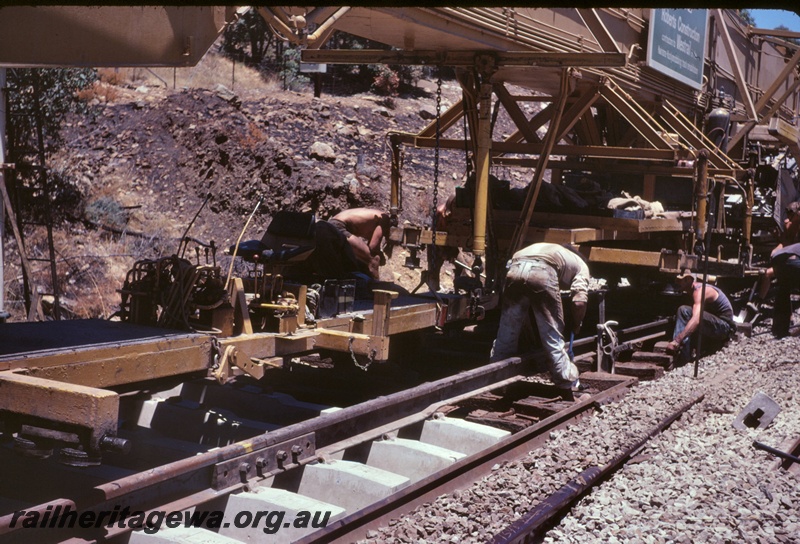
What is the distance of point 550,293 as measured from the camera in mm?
8102

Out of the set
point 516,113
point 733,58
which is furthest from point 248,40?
point 516,113

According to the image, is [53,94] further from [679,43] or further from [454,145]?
[679,43]

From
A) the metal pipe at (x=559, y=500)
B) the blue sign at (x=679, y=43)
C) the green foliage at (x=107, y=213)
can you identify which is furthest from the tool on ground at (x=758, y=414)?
the green foliage at (x=107, y=213)

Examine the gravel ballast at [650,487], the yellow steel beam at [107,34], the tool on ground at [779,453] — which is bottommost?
the gravel ballast at [650,487]

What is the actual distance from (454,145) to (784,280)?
5518 mm

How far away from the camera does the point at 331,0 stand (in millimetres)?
2430

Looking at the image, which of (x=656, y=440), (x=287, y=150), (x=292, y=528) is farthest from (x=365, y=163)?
(x=292, y=528)

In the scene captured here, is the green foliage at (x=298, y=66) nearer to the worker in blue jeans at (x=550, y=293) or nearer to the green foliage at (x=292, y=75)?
the green foliage at (x=292, y=75)

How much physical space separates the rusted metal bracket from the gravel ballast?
926mm

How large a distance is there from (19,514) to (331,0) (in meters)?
2.93

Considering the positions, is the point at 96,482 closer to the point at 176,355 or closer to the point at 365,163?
the point at 176,355

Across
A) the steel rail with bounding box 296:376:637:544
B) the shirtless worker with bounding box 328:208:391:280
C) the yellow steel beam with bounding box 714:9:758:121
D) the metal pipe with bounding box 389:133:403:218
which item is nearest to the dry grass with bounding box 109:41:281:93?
the yellow steel beam with bounding box 714:9:758:121

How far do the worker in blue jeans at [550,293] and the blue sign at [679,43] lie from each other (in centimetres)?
476

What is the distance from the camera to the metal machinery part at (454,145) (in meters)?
5.04
